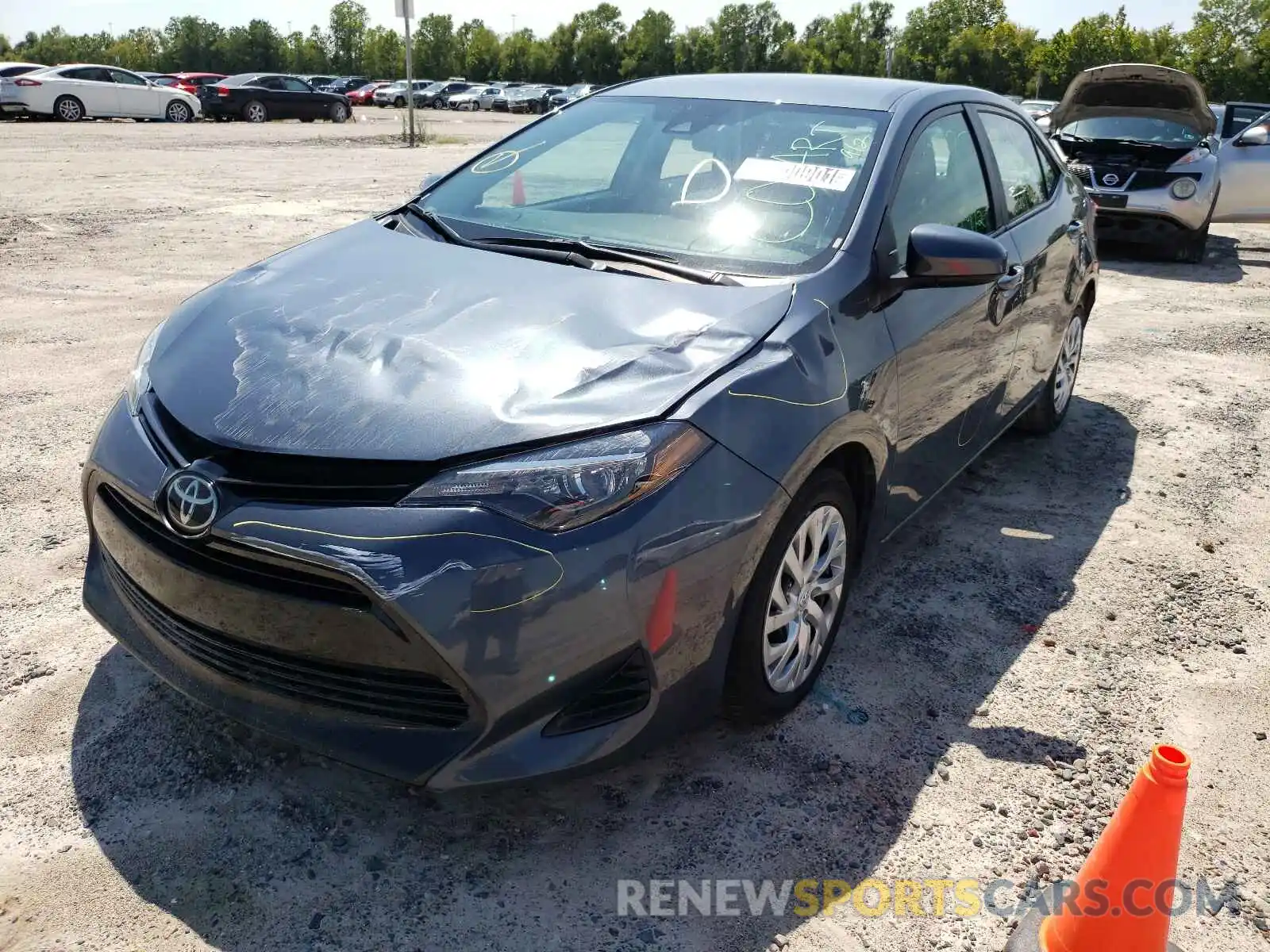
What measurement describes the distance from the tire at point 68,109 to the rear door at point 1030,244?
87.2 ft

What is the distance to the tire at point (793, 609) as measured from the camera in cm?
253

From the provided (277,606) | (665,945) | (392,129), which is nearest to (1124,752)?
(665,945)

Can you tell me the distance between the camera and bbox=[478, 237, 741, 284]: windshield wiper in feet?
9.49

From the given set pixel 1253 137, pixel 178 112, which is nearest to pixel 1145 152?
pixel 1253 137

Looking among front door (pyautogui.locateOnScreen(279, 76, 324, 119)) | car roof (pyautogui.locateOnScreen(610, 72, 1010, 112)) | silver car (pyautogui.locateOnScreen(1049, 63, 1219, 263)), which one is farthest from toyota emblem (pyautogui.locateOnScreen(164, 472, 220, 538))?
front door (pyautogui.locateOnScreen(279, 76, 324, 119))

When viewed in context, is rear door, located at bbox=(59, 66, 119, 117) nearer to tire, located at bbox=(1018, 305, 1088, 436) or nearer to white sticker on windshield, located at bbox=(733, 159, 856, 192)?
tire, located at bbox=(1018, 305, 1088, 436)

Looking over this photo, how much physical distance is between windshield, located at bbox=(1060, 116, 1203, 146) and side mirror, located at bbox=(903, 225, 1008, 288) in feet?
28.7

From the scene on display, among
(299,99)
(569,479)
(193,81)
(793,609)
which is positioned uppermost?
(193,81)

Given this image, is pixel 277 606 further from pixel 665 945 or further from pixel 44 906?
pixel 665 945

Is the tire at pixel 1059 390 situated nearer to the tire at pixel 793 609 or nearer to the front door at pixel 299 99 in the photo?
the tire at pixel 793 609

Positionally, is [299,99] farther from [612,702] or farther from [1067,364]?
[612,702]

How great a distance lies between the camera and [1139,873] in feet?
6.84

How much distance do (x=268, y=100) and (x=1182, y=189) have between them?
27930 mm

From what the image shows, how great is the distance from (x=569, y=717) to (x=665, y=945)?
1.66 feet
